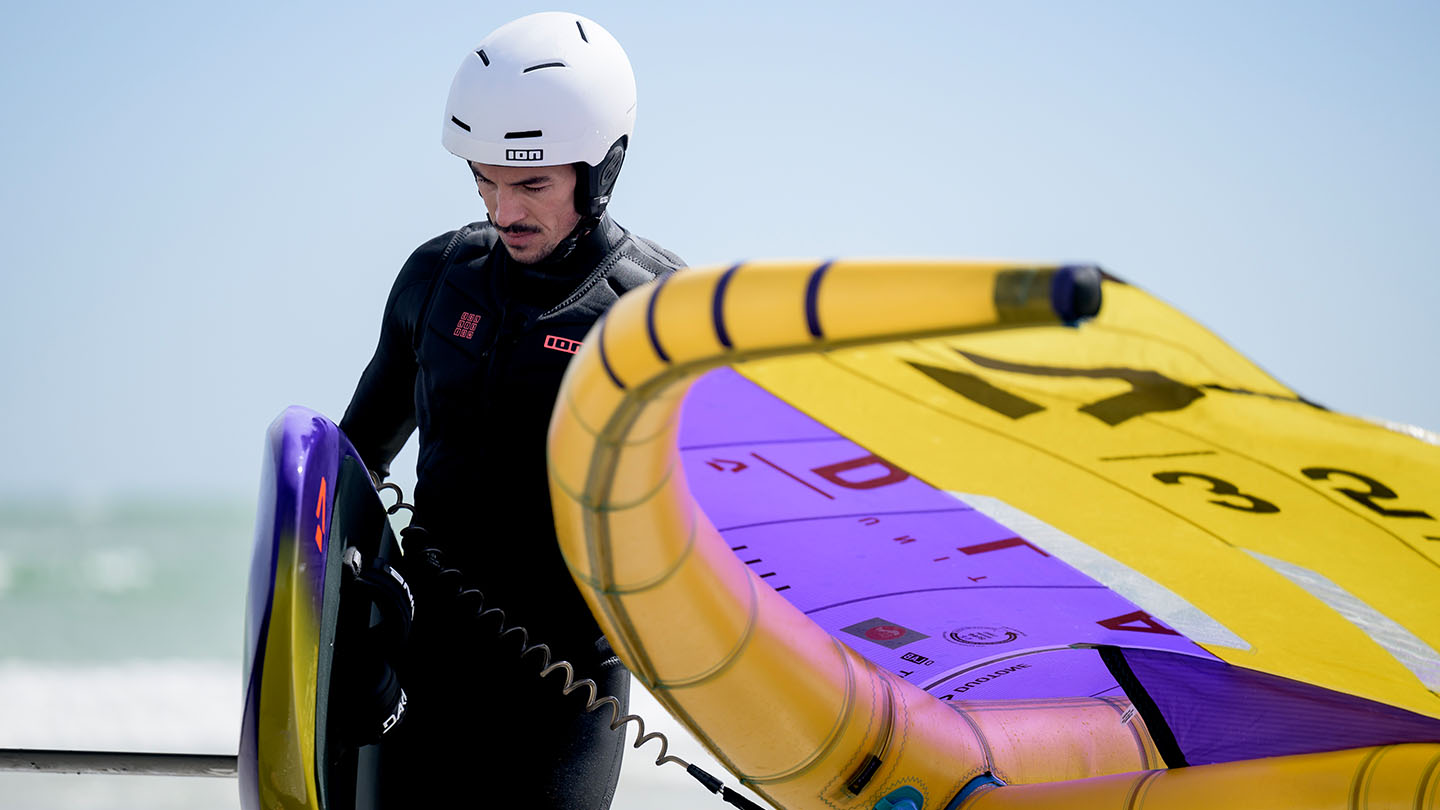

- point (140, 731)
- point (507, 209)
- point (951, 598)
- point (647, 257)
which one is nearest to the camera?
point (951, 598)

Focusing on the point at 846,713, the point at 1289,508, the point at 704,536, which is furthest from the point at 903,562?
the point at 1289,508

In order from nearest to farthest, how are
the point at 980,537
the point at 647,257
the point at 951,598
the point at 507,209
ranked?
1. the point at 980,537
2. the point at 951,598
3. the point at 507,209
4. the point at 647,257

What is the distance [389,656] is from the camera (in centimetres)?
127

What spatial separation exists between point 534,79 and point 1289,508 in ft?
2.88

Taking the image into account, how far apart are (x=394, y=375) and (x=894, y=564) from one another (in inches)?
28.1

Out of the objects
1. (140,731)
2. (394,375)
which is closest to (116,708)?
(140,731)

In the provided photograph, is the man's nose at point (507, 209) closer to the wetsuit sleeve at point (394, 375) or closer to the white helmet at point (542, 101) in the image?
the white helmet at point (542, 101)

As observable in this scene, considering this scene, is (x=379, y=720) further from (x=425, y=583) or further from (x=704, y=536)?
(x=704, y=536)

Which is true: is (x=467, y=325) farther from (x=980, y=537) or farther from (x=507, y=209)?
(x=980, y=537)

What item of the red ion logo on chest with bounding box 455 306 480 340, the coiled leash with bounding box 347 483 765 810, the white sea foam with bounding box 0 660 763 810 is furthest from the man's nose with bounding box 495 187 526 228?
the white sea foam with bounding box 0 660 763 810

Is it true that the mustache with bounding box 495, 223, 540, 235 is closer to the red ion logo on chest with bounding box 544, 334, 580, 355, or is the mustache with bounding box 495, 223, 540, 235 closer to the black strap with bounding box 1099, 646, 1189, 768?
the red ion logo on chest with bounding box 544, 334, 580, 355

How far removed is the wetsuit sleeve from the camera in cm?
153

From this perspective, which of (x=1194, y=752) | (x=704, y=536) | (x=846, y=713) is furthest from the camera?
(x=1194, y=752)

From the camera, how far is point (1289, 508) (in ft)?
2.92
